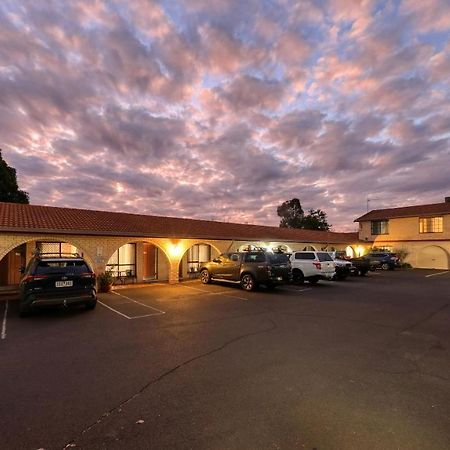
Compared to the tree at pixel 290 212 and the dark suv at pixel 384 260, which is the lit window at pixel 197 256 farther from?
the tree at pixel 290 212

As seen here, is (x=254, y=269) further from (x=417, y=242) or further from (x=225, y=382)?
(x=417, y=242)

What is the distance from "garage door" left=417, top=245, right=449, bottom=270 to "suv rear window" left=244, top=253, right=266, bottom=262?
2645 centimetres

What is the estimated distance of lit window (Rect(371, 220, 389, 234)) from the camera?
117 feet

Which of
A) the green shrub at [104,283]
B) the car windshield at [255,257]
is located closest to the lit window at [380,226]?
the car windshield at [255,257]

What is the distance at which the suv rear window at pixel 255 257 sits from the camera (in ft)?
47.1

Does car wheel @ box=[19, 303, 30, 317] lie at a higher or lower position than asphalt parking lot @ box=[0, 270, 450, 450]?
higher

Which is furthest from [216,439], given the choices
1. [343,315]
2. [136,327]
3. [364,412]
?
[343,315]

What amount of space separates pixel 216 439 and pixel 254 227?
80.6 ft

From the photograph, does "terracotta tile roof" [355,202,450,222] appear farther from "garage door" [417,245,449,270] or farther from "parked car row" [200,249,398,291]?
"parked car row" [200,249,398,291]

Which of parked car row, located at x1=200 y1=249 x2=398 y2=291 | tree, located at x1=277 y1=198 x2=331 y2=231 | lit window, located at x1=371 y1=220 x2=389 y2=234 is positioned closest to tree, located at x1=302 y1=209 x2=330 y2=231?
tree, located at x1=277 y1=198 x2=331 y2=231

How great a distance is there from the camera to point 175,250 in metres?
17.5

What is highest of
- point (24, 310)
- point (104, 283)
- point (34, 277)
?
point (34, 277)

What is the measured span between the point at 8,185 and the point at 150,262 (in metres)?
19.3

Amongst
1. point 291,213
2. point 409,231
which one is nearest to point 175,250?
point 409,231
